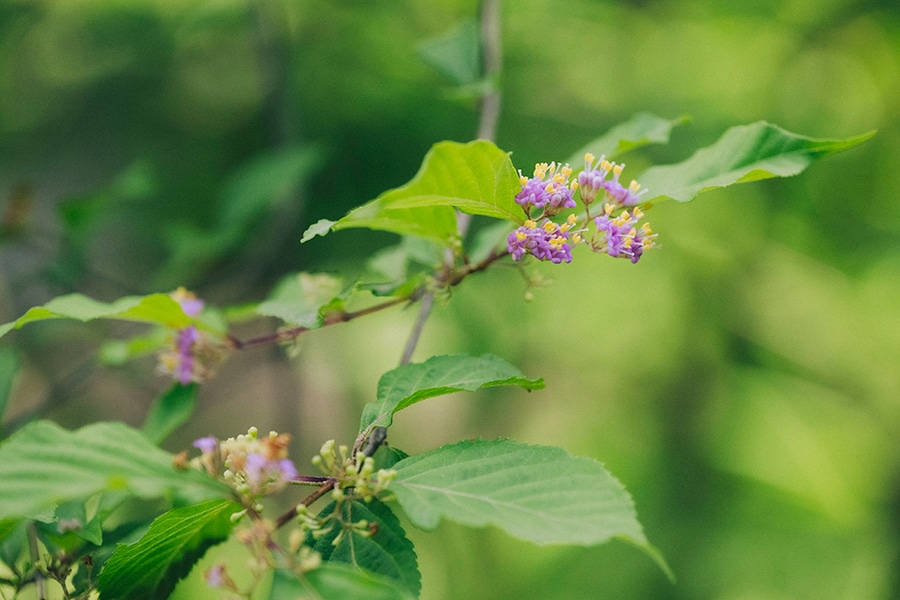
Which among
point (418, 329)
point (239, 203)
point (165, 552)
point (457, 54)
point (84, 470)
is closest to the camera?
point (84, 470)

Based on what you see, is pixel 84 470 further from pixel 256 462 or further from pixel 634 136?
pixel 634 136

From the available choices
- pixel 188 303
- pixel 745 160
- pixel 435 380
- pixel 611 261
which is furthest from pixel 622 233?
pixel 611 261

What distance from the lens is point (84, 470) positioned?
1.84 ft

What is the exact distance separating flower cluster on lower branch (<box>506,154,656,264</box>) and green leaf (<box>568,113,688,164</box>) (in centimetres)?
11

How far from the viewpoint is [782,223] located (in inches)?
100

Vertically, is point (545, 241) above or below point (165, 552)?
above

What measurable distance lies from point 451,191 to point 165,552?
55 centimetres

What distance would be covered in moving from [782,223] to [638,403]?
34.9 inches

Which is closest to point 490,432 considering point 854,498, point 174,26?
point 854,498

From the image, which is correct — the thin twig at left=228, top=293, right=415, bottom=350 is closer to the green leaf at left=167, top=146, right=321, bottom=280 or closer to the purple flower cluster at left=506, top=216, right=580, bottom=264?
the purple flower cluster at left=506, top=216, right=580, bottom=264

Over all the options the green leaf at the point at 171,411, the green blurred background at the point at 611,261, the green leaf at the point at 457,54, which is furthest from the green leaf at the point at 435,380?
the green blurred background at the point at 611,261

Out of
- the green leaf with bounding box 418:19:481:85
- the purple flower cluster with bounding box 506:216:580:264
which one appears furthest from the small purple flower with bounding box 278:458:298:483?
the green leaf with bounding box 418:19:481:85

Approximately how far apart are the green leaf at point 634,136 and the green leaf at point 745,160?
0.09 m

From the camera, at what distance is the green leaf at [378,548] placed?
728 mm
